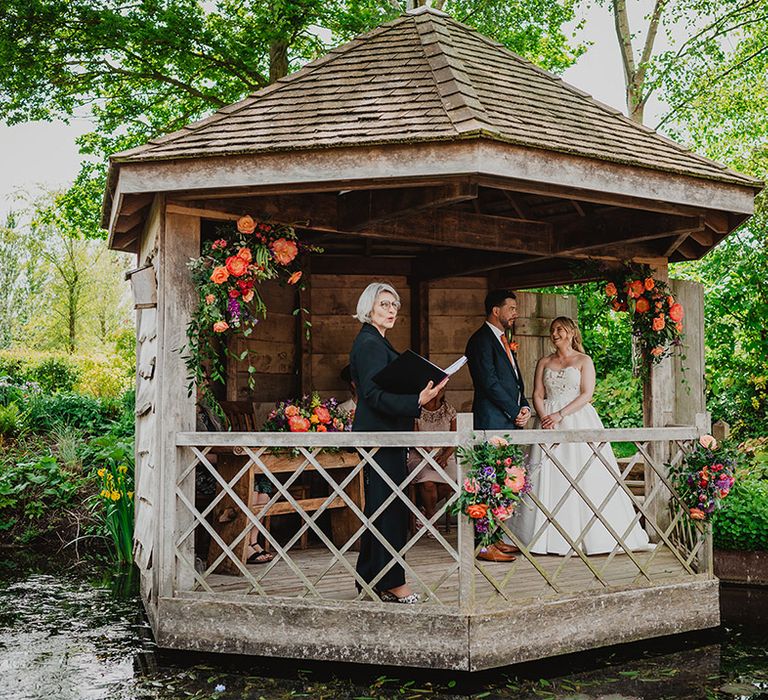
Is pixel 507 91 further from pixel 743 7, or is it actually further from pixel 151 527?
pixel 743 7

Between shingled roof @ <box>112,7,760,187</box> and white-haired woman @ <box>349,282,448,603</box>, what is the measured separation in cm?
98

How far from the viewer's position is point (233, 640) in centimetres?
526

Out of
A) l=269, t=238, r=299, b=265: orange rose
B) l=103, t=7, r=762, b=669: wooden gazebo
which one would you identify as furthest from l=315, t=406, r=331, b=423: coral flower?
l=269, t=238, r=299, b=265: orange rose

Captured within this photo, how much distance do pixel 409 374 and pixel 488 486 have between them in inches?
29.5

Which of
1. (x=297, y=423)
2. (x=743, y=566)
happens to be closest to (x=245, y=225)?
(x=297, y=423)

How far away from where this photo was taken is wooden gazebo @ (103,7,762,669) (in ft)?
16.4

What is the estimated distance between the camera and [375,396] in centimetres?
508

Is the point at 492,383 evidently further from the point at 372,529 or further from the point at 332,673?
the point at 332,673

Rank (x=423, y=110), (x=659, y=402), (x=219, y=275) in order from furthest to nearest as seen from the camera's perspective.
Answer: (x=659, y=402) → (x=219, y=275) → (x=423, y=110)

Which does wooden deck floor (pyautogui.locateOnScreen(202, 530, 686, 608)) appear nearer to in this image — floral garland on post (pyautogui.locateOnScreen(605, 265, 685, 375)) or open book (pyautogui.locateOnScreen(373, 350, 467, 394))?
open book (pyautogui.locateOnScreen(373, 350, 467, 394))

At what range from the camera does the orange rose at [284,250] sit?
5723mm

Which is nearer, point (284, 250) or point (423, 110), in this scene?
point (423, 110)

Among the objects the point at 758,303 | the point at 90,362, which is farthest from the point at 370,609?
the point at 90,362

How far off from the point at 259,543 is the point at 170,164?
10.8ft
